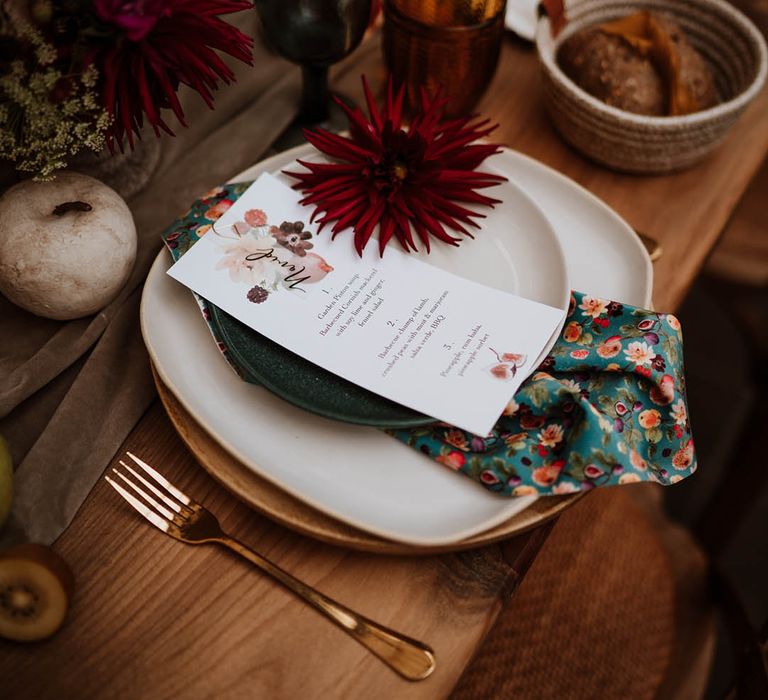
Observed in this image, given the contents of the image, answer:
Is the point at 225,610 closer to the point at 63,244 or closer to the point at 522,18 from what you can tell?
the point at 63,244

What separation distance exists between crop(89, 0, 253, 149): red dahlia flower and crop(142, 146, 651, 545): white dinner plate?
13 cm

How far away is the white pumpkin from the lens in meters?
0.46

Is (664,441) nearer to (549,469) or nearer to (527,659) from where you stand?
(549,469)

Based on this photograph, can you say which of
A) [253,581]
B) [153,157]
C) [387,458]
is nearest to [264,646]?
[253,581]

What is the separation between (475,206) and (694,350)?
1.03m

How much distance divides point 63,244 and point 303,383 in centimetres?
21

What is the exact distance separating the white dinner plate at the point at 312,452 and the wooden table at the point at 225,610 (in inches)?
1.8

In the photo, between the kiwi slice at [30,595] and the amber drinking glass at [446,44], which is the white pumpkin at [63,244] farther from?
the amber drinking glass at [446,44]

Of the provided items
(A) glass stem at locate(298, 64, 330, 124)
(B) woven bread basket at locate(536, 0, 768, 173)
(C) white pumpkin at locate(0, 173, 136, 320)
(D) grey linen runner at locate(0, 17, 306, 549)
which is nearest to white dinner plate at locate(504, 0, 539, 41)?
(B) woven bread basket at locate(536, 0, 768, 173)

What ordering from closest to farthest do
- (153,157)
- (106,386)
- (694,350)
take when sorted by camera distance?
(106,386)
(153,157)
(694,350)

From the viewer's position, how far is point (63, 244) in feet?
A: 1.51

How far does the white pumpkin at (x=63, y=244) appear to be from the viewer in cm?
46

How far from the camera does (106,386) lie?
509 millimetres

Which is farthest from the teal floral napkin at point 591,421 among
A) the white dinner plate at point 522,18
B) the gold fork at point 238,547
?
the white dinner plate at point 522,18
